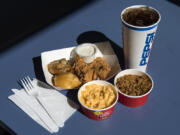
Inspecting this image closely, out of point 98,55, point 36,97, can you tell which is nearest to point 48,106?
point 36,97

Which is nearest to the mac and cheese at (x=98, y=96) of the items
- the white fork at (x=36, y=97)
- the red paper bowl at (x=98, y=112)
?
the red paper bowl at (x=98, y=112)

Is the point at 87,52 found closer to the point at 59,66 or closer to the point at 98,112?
the point at 59,66

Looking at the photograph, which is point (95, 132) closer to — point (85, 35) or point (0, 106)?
point (0, 106)

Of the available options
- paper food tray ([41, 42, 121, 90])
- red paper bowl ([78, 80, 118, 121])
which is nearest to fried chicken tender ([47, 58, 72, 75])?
paper food tray ([41, 42, 121, 90])

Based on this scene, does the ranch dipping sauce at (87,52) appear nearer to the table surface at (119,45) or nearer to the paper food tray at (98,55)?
the paper food tray at (98,55)

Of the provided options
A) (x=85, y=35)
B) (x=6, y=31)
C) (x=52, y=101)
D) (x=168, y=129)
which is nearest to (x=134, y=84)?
(x=168, y=129)

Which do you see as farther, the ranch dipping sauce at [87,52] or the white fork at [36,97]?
the ranch dipping sauce at [87,52]

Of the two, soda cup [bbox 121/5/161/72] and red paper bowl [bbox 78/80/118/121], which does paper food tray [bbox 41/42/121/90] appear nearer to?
soda cup [bbox 121/5/161/72]
